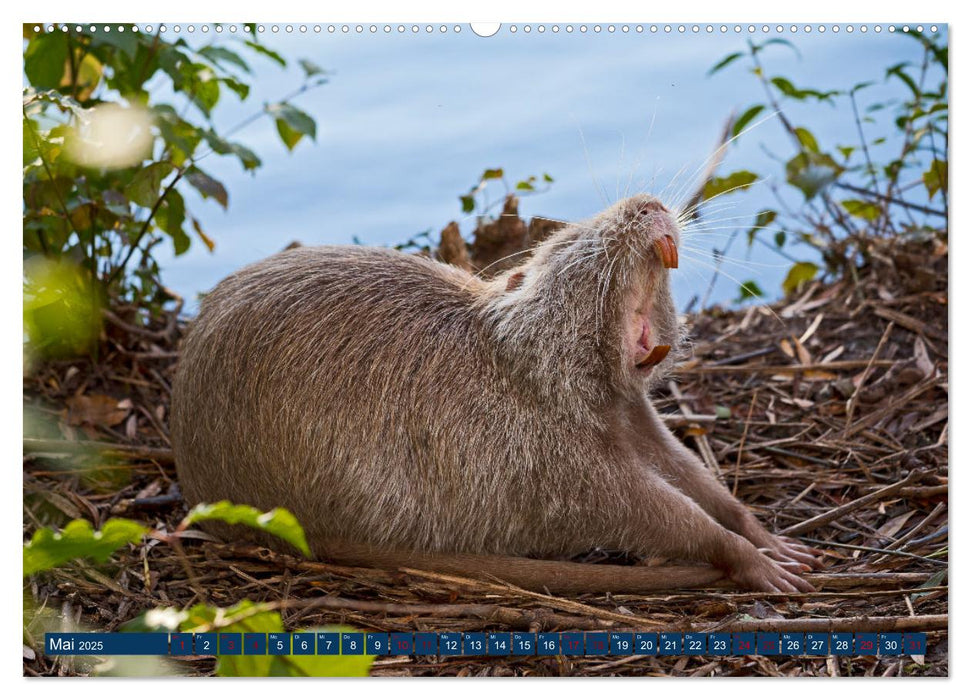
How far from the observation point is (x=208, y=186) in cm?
407

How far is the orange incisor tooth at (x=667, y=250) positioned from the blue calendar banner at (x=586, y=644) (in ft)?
4.18

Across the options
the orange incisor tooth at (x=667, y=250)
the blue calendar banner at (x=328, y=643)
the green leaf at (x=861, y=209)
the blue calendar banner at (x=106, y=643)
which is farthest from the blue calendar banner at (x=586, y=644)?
the green leaf at (x=861, y=209)

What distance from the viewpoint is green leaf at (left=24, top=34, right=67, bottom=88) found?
357cm

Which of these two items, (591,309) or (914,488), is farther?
(914,488)

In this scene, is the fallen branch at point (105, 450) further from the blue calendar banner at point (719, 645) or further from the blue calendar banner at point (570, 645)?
the blue calendar banner at point (719, 645)

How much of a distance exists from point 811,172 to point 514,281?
2173 millimetres

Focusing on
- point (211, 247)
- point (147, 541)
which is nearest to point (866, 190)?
point (211, 247)

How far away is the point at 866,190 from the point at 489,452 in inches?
109

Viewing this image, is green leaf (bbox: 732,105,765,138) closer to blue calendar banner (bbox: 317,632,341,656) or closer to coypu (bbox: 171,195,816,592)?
coypu (bbox: 171,195,816,592)

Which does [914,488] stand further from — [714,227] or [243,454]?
[243,454]

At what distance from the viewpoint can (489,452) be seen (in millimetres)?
3594

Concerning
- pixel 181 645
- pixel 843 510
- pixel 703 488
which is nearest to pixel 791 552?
pixel 843 510

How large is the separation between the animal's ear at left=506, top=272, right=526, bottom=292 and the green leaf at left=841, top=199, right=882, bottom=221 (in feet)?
8.13

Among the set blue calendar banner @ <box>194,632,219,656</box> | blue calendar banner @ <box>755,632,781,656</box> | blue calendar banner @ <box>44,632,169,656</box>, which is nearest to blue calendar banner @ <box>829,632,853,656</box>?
blue calendar banner @ <box>755,632,781,656</box>
